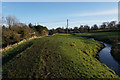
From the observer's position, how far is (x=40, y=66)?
12.0 m

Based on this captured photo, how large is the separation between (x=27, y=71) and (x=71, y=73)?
23.5ft

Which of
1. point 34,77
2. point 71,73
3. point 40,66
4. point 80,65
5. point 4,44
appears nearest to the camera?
point 34,77

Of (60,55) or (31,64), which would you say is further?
(60,55)

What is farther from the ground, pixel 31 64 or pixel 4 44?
pixel 4 44

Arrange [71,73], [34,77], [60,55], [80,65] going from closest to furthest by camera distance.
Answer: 1. [34,77]
2. [71,73]
3. [80,65]
4. [60,55]

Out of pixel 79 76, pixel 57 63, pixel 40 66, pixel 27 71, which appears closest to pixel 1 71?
pixel 27 71

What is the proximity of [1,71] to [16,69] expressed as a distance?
2.92 metres

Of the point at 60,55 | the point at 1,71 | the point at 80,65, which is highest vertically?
the point at 60,55

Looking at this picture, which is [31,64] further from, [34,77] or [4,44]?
[4,44]

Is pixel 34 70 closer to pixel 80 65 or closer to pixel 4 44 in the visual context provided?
pixel 80 65

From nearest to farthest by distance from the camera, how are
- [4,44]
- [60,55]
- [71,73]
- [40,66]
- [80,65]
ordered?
1. [71,73]
2. [40,66]
3. [80,65]
4. [60,55]
5. [4,44]

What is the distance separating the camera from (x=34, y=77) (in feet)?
33.4

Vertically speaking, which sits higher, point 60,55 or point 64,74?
point 60,55

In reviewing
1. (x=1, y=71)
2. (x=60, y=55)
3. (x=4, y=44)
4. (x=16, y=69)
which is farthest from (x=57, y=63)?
(x=4, y=44)
